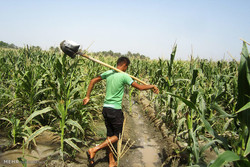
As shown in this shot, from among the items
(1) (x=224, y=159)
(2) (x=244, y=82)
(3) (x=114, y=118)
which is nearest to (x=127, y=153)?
(3) (x=114, y=118)

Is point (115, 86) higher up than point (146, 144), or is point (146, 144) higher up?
point (115, 86)

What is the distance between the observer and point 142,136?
418 centimetres

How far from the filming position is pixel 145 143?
152 inches

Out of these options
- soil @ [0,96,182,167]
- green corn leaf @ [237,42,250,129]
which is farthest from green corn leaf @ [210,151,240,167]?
soil @ [0,96,182,167]

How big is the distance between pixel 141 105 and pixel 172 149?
3223mm

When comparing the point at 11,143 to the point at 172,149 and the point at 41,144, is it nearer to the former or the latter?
the point at 41,144

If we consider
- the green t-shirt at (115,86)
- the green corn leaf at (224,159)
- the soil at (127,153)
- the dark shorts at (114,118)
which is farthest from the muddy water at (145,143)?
the green corn leaf at (224,159)

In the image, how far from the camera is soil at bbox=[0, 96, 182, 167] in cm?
258

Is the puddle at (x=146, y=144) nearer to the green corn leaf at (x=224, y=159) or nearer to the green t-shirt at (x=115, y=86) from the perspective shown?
the green t-shirt at (x=115, y=86)

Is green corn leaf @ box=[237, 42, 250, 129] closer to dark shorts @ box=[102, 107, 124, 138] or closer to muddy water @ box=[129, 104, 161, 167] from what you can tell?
dark shorts @ box=[102, 107, 124, 138]

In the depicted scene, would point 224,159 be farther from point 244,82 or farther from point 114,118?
point 114,118

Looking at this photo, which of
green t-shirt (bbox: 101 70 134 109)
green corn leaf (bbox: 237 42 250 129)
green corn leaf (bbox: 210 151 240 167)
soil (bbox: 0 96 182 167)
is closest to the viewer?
green corn leaf (bbox: 210 151 240 167)

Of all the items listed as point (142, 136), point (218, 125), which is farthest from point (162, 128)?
point (218, 125)

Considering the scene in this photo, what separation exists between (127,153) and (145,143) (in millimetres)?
694
